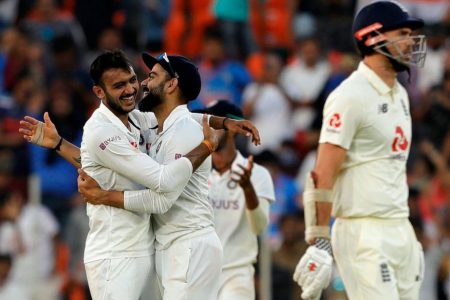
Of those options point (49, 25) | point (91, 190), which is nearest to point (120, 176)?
point (91, 190)

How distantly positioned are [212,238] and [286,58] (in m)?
7.73

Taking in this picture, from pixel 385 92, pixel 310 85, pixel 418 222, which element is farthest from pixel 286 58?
pixel 385 92

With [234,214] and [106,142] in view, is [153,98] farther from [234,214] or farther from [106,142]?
[234,214]

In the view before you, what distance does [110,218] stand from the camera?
25.9 feet

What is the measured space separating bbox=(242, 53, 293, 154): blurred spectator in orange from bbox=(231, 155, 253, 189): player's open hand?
5.35 metres

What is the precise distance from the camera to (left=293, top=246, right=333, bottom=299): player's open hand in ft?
26.7

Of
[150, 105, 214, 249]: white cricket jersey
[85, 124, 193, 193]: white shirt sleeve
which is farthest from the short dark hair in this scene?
[150, 105, 214, 249]: white cricket jersey

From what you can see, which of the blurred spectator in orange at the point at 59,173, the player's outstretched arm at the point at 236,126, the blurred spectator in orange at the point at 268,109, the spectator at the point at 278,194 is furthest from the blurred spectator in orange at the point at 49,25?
the player's outstretched arm at the point at 236,126

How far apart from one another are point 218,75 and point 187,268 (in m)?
6.85

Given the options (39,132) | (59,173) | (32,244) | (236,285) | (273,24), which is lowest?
(32,244)

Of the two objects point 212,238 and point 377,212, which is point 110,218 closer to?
point 212,238

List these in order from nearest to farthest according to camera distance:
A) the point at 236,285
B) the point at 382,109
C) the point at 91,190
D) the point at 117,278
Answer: the point at 117,278, the point at 91,190, the point at 382,109, the point at 236,285

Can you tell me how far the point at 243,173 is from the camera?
29.3 ft

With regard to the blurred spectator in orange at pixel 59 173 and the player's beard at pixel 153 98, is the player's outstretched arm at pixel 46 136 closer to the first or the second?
the player's beard at pixel 153 98
